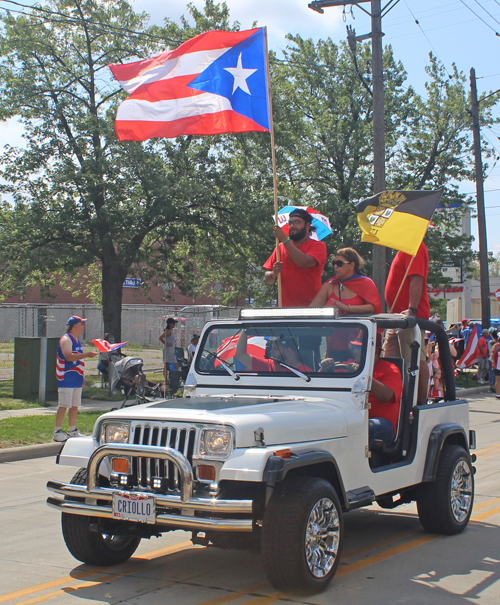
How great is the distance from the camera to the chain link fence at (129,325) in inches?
984

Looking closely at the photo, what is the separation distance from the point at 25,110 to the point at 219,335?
56.6 feet

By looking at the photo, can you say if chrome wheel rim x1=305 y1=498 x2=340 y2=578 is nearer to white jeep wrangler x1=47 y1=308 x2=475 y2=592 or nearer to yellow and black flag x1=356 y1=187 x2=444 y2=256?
white jeep wrangler x1=47 y1=308 x2=475 y2=592

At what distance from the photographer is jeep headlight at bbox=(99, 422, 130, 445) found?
4648mm

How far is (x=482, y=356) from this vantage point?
2339 cm

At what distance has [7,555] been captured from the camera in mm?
5418

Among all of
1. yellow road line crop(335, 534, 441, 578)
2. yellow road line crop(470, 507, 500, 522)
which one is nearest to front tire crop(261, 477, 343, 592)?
yellow road line crop(335, 534, 441, 578)

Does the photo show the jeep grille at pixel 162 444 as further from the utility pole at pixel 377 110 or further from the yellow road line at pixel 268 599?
the utility pole at pixel 377 110

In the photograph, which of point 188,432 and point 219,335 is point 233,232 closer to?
point 219,335

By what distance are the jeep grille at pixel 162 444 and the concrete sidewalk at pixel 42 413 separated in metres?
6.13

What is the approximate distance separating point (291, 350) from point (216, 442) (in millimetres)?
1401

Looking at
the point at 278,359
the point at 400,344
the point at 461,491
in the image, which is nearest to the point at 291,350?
the point at 278,359

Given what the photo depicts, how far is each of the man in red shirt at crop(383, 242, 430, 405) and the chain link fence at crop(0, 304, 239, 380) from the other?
17110mm

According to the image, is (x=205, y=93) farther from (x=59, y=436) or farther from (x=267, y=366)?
(x=59, y=436)

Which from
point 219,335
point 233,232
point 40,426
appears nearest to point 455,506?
point 219,335
